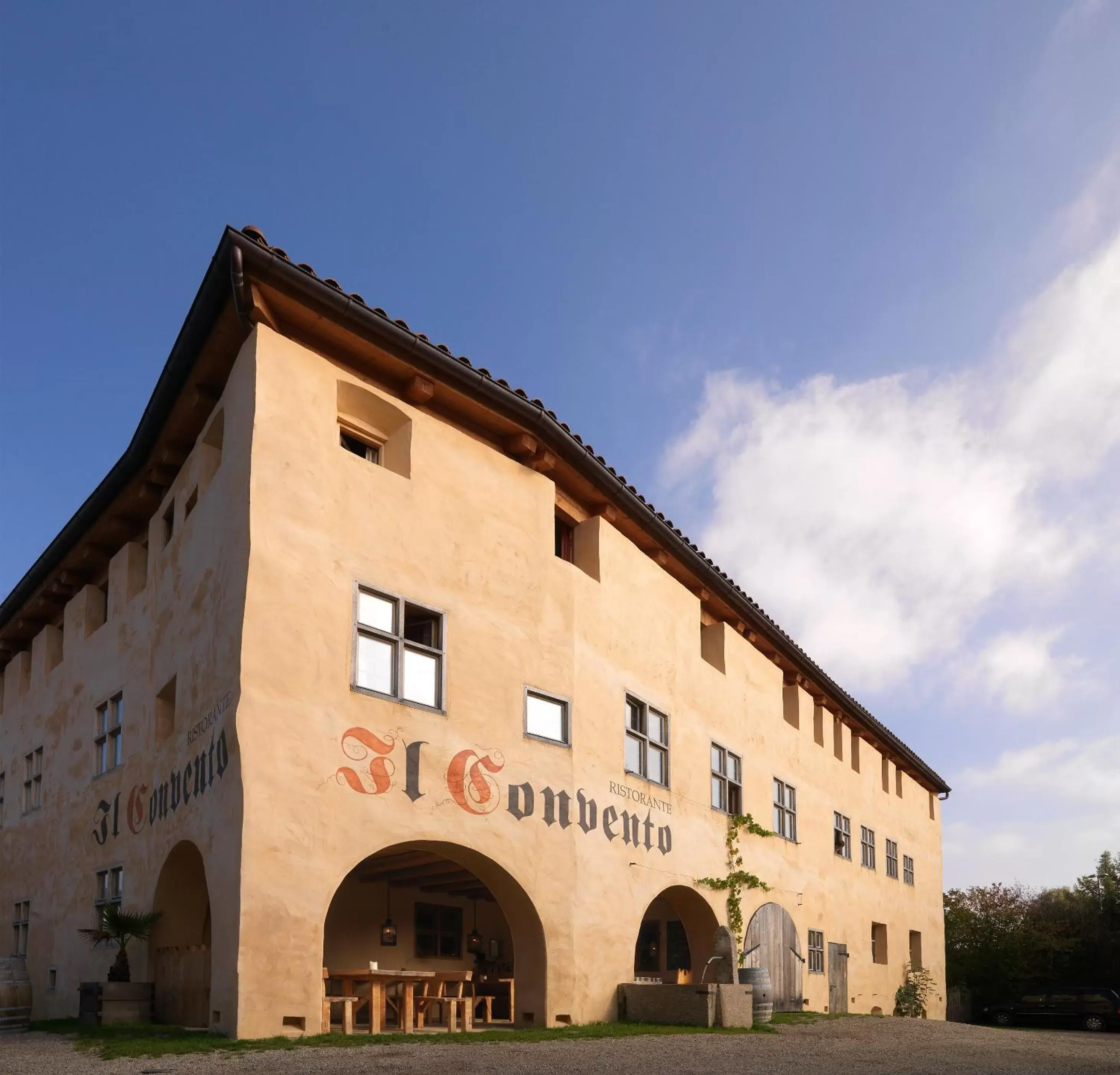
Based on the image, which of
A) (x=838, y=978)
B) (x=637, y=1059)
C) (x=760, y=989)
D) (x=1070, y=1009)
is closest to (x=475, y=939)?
(x=760, y=989)

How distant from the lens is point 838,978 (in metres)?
27.1

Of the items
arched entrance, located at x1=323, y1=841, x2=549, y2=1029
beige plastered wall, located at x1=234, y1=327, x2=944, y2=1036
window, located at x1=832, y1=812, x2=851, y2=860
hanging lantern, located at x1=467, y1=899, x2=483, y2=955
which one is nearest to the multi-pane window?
beige plastered wall, located at x1=234, y1=327, x2=944, y2=1036

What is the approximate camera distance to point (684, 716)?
70.2 ft

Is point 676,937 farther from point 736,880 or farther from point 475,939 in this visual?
point 475,939

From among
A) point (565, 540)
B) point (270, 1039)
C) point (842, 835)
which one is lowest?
point (270, 1039)

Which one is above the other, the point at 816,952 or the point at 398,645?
the point at 398,645

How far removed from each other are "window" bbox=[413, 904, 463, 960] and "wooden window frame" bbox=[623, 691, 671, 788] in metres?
4.33

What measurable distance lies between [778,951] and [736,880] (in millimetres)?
2443

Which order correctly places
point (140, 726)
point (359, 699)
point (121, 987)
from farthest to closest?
point (140, 726), point (121, 987), point (359, 699)

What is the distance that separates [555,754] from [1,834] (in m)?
13.2

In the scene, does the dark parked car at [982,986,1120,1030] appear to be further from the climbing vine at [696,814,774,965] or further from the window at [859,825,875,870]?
the climbing vine at [696,814,774,965]

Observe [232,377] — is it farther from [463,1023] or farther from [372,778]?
[463,1023]

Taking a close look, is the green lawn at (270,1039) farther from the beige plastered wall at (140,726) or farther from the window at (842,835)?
the window at (842,835)

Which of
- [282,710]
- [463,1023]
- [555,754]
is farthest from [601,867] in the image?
[282,710]
